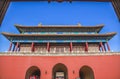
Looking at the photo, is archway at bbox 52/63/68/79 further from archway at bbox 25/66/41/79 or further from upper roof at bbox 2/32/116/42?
upper roof at bbox 2/32/116/42

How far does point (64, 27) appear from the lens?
19.6 meters

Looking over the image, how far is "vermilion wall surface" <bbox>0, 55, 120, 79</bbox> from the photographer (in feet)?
45.8

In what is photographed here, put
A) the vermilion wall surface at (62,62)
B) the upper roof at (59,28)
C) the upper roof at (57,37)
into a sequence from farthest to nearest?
the upper roof at (59,28) → the upper roof at (57,37) → the vermilion wall surface at (62,62)

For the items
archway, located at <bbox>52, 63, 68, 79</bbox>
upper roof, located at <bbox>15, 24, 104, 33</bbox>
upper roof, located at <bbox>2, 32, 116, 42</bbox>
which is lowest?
archway, located at <bbox>52, 63, 68, 79</bbox>

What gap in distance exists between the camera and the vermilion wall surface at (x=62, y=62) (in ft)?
45.8

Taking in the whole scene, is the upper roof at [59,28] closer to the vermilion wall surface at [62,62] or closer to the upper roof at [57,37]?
the upper roof at [57,37]

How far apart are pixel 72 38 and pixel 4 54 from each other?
325 inches

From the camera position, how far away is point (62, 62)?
14656 mm

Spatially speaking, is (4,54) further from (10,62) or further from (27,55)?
(27,55)

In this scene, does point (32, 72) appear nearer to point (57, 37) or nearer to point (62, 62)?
point (62, 62)

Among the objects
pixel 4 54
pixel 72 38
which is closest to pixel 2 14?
pixel 4 54

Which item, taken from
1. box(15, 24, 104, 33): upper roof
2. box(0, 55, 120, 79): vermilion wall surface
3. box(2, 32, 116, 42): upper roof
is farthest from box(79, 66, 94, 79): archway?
box(15, 24, 104, 33): upper roof

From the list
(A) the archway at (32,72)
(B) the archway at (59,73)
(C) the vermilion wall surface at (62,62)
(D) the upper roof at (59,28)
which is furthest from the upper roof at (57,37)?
(A) the archway at (32,72)

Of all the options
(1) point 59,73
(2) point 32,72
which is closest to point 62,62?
(1) point 59,73
